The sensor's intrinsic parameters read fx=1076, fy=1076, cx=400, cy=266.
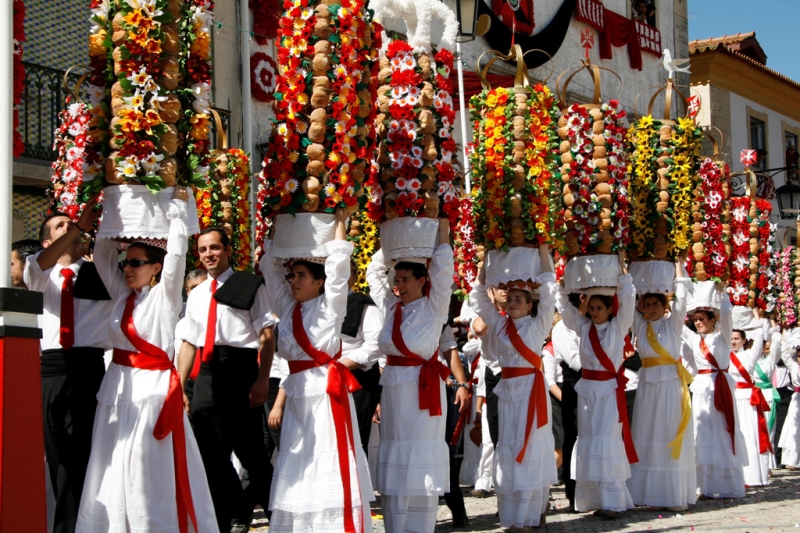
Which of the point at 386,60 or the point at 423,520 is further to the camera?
the point at 386,60

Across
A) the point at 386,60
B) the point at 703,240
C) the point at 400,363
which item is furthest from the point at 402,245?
the point at 703,240

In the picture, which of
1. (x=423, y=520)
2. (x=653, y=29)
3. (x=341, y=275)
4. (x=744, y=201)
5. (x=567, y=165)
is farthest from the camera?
(x=653, y=29)

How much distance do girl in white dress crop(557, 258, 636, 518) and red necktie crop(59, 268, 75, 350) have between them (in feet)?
15.2

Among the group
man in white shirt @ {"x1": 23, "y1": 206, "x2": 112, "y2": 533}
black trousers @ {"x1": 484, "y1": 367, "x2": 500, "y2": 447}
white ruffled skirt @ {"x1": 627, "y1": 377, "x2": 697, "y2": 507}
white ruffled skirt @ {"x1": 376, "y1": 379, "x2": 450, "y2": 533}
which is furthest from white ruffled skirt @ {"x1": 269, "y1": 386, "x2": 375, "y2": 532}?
white ruffled skirt @ {"x1": 627, "y1": 377, "x2": 697, "y2": 507}

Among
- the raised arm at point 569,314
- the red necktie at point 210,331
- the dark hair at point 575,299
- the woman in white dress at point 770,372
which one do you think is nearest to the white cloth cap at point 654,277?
the dark hair at point 575,299

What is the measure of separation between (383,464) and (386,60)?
315cm

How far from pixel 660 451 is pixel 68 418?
580cm

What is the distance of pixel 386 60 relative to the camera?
8.51 metres

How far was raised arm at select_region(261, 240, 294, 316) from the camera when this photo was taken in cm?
748

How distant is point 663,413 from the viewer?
10453 millimetres

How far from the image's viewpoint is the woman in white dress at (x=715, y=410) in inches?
447

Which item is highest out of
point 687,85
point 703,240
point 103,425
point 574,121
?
point 687,85

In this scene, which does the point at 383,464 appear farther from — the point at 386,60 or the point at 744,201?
the point at 744,201

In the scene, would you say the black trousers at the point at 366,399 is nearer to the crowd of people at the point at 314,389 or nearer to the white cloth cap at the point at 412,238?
the crowd of people at the point at 314,389
